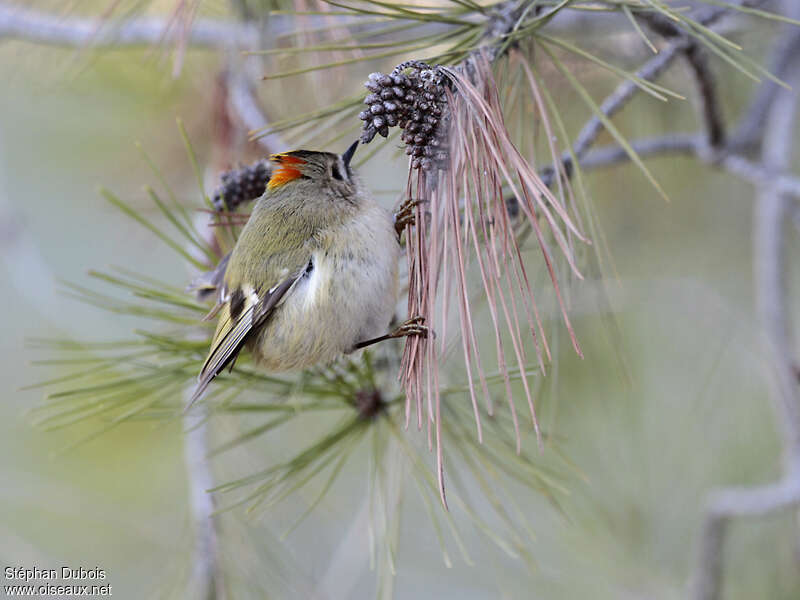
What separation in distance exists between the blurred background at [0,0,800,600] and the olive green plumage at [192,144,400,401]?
1.13 feet

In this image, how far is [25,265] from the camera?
1.92 meters

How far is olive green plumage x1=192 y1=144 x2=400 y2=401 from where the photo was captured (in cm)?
97

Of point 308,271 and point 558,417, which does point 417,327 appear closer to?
point 308,271

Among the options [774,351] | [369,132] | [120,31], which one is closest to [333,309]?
[369,132]

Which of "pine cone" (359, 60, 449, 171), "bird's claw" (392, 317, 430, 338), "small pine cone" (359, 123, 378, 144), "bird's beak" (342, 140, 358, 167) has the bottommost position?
"bird's claw" (392, 317, 430, 338)

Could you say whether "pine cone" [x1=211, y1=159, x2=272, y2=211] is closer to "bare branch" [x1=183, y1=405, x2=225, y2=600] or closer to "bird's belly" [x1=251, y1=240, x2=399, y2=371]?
"bird's belly" [x1=251, y1=240, x2=399, y2=371]

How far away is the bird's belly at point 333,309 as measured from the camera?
3.16 ft

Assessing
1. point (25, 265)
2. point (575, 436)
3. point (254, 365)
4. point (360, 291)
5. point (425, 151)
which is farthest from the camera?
point (25, 265)

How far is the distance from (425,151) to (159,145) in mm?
1339

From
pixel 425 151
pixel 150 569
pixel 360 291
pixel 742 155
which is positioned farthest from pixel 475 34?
pixel 150 569

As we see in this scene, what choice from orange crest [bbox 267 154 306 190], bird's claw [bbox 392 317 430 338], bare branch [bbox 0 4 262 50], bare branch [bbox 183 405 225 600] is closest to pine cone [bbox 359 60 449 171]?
bird's claw [bbox 392 317 430 338]

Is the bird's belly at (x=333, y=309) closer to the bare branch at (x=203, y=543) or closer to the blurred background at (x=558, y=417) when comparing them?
the bare branch at (x=203, y=543)

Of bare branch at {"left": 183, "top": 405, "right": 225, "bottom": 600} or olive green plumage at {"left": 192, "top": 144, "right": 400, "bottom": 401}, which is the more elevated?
olive green plumage at {"left": 192, "top": 144, "right": 400, "bottom": 401}

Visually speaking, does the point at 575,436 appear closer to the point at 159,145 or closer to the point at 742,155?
the point at 742,155
